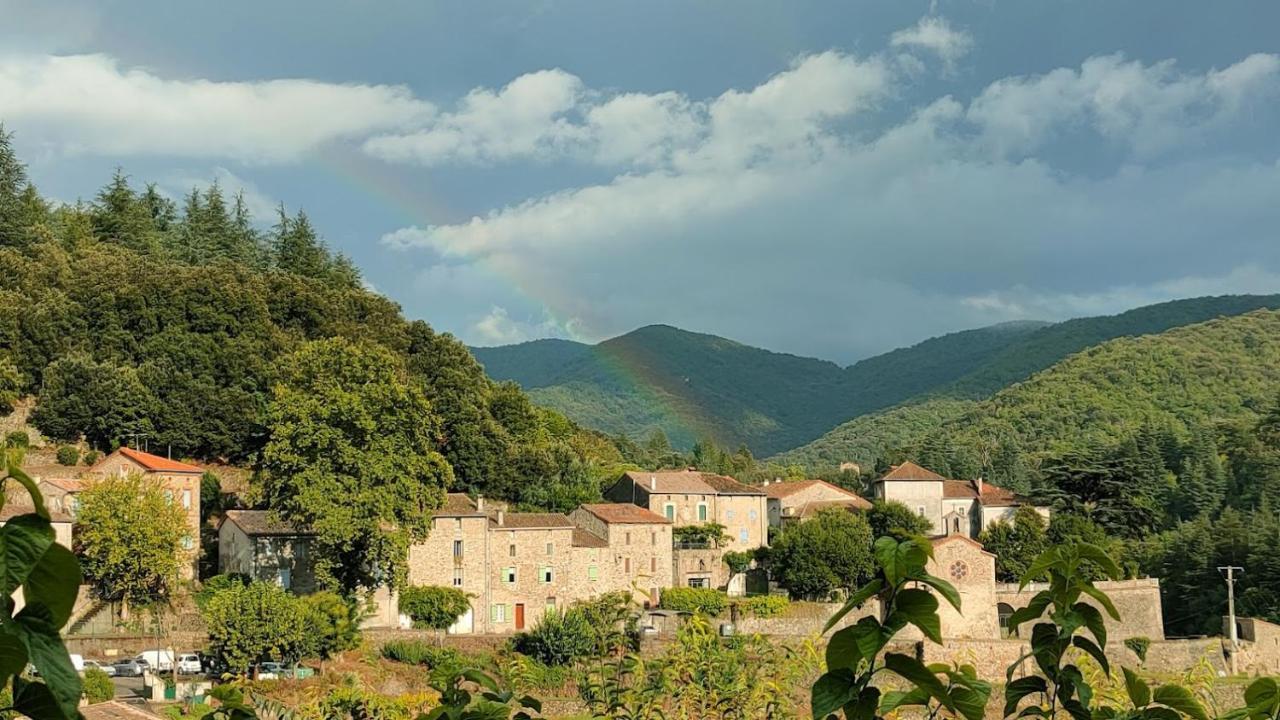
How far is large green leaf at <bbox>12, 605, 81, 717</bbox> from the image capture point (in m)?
2.35

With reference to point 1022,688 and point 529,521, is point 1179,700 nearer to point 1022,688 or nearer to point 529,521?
point 1022,688

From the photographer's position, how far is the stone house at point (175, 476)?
4638 cm

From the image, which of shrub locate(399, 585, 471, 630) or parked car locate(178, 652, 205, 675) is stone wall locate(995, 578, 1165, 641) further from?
parked car locate(178, 652, 205, 675)

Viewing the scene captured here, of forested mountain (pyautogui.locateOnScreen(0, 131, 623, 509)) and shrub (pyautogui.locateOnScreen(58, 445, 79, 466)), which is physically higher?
forested mountain (pyautogui.locateOnScreen(0, 131, 623, 509))

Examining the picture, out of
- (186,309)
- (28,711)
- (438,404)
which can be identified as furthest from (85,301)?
(28,711)

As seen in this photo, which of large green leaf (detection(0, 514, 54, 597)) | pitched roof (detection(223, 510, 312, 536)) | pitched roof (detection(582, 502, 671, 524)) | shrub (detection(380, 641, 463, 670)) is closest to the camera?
large green leaf (detection(0, 514, 54, 597))

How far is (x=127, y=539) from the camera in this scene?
40.8 m

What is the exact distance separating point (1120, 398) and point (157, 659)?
11105 centimetres

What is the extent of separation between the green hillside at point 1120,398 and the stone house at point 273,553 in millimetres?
71151

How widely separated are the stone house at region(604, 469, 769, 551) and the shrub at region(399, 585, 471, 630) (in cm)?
1544

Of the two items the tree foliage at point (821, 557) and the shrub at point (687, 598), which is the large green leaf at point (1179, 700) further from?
the tree foliage at point (821, 557)

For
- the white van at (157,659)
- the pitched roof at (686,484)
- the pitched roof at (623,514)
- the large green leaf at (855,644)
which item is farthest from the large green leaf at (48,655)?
the pitched roof at (686,484)

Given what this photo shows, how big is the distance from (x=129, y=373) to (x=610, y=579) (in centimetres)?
2497

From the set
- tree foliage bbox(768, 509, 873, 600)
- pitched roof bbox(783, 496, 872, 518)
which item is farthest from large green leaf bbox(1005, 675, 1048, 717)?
pitched roof bbox(783, 496, 872, 518)
